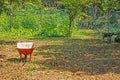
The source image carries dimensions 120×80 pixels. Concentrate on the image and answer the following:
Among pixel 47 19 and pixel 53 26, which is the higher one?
pixel 47 19

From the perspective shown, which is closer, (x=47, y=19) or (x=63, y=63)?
(x=63, y=63)

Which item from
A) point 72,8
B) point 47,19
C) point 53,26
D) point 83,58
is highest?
point 72,8

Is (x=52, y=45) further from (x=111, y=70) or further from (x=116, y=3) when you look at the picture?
(x=111, y=70)

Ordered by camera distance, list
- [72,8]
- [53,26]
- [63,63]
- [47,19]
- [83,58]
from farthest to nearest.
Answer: [47,19] → [53,26] → [72,8] → [83,58] → [63,63]

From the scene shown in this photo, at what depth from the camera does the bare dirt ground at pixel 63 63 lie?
10.7m

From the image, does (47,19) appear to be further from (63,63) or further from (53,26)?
(63,63)

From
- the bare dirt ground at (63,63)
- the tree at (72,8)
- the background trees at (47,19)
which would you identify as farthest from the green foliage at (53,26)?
the bare dirt ground at (63,63)

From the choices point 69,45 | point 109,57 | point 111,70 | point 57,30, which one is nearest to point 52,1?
point 57,30

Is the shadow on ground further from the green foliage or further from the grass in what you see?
the green foliage

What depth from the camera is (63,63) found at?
13.0 m

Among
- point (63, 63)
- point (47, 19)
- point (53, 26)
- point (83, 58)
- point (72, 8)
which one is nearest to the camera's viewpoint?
point (63, 63)

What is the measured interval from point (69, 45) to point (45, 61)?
5482 millimetres

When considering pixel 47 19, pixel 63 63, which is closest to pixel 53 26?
pixel 47 19

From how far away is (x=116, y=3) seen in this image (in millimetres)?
21703
